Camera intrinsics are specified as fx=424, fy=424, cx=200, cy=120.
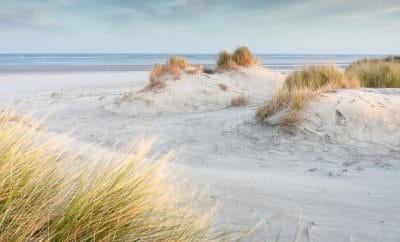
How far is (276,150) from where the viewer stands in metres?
6.22

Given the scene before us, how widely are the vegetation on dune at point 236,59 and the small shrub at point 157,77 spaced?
2.21m

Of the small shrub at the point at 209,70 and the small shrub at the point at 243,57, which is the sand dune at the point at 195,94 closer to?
the small shrub at the point at 209,70

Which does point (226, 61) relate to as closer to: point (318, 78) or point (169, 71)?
point (169, 71)

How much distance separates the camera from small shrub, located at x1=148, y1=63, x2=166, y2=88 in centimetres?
1138

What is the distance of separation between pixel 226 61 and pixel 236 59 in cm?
42

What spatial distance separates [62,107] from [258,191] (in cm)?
836

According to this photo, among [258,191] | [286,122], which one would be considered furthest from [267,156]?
[258,191]

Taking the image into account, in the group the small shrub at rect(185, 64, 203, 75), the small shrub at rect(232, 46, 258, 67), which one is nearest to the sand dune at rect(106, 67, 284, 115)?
the small shrub at rect(185, 64, 203, 75)

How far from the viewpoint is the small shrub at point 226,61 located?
13.3m

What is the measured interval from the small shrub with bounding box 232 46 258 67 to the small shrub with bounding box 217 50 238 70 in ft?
0.78

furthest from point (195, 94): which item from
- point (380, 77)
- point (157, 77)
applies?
point (380, 77)

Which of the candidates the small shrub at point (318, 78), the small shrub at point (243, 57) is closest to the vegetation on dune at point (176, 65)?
the small shrub at point (243, 57)

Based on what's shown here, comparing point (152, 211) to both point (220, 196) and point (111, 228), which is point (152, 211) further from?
point (220, 196)

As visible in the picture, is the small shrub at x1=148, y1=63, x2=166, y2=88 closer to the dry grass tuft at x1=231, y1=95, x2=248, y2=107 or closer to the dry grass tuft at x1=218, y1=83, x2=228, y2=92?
the dry grass tuft at x1=218, y1=83, x2=228, y2=92
